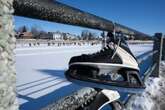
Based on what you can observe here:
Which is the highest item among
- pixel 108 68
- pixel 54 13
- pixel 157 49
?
pixel 54 13

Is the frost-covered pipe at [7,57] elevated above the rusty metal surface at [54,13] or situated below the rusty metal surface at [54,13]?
below

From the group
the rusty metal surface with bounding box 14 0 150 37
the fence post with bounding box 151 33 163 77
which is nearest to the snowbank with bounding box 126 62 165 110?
the fence post with bounding box 151 33 163 77

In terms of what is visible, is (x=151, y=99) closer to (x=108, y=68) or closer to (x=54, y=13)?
(x=108, y=68)

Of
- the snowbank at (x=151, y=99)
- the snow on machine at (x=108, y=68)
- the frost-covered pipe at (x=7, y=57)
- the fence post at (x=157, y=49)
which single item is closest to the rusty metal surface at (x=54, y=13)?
the frost-covered pipe at (x=7, y=57)

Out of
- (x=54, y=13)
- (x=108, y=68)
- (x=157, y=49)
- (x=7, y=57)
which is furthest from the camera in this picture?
(x=157, y=49)

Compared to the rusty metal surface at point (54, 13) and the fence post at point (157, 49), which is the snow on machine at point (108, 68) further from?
the fence post at point (157, 49)

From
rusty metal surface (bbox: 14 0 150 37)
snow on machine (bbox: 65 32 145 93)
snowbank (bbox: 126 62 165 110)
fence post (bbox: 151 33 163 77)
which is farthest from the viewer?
fence post (bbox: 151 33 163 77)

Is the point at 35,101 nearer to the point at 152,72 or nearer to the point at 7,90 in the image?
the point at 7,90

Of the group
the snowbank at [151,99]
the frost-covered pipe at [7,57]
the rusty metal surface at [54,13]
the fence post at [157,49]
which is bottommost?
the snowbank at [151,99]

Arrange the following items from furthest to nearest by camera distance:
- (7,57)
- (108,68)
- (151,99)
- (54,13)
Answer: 1. (151,99)
2. (108,68)
3. (54,13)
4. (7,57)

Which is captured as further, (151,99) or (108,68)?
(151,99)

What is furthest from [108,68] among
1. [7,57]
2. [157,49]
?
[157,49]

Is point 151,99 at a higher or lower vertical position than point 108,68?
lower

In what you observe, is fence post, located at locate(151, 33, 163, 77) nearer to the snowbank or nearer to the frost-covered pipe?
the snowbank
